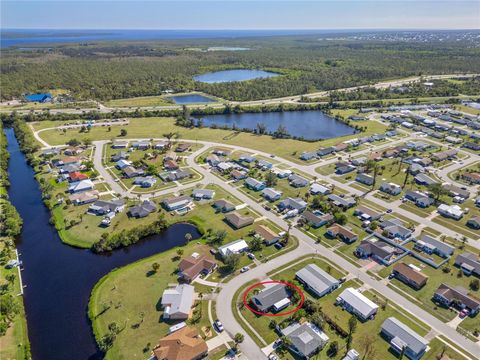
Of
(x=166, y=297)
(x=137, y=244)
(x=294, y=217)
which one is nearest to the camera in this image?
(x=166, y=297)

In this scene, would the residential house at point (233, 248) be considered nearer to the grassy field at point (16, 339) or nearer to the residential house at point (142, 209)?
the residential house at point (142, 209)

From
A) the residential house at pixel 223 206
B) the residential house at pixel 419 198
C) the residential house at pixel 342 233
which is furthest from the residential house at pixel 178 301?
the residential house at pixel 419 198

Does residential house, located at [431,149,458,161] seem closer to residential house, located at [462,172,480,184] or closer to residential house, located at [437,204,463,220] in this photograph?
residential house, located at [462,172,480,184]

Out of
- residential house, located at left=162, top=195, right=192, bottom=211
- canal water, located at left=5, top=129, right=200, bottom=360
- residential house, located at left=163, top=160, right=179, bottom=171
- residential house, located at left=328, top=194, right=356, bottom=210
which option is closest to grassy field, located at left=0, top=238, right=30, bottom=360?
canal water, located at left=5, top=129, right=200, bottom=360

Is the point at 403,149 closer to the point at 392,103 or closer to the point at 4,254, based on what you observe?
the point at 392,103

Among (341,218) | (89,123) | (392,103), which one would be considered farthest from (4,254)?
(392,103)

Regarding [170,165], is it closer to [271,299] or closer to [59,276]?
[59,276]
